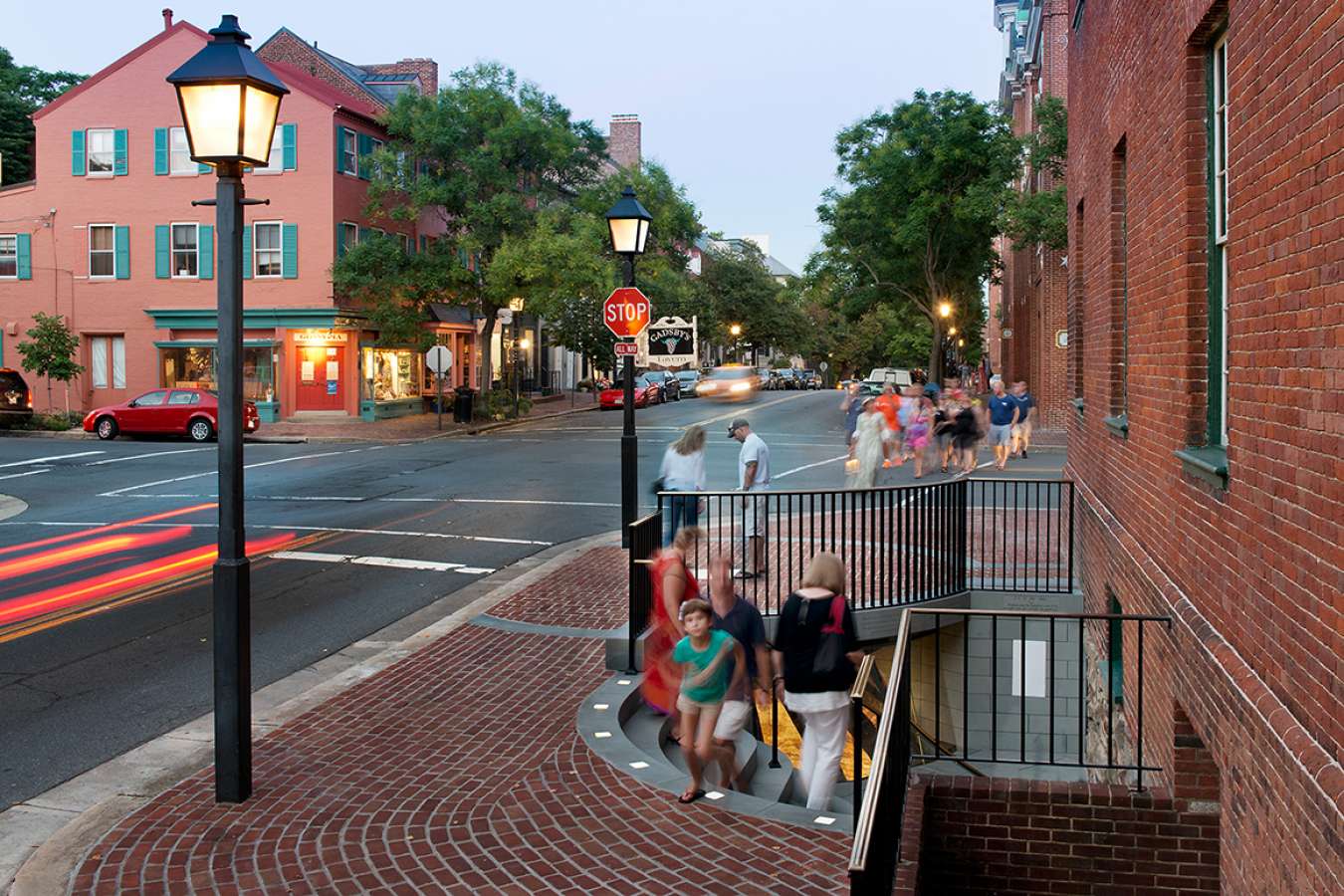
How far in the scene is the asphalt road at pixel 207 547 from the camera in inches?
359

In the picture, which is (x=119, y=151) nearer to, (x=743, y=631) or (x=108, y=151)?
(x=108, y=151)

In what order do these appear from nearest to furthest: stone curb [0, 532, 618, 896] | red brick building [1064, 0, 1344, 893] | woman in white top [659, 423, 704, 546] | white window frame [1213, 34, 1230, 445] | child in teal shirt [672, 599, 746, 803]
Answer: red brick building [1064, 0, 1344, 893], stone curb [0, 532, 618, 896], white window frame [1213, 34, 1230, 445], child in teal shirt [672, 599, 746, 803], woman in white top [659, 423, 704, 546]

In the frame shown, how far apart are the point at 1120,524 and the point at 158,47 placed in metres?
39.9

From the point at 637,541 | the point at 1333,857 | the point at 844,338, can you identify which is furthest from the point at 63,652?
the point at 844,338

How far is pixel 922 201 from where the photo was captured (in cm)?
4406

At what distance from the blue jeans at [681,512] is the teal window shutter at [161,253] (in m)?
35.1


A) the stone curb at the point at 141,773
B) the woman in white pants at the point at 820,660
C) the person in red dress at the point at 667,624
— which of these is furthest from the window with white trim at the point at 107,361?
the woman in white pants at the point at 820,660

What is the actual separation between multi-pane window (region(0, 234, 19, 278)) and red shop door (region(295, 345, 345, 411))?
11.2 m

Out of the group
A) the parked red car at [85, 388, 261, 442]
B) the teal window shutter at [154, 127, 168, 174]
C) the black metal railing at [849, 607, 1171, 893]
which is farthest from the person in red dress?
the teal window shutter at [154, 127, 168, 174]

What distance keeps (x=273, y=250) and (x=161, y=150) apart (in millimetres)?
5088

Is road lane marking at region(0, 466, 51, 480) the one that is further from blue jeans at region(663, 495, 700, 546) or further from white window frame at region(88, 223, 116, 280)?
blue jeans at region(663, 495, 700, 546)

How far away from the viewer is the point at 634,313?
15.1m

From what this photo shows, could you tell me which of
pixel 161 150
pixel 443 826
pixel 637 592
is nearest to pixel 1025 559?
pixel 637 592

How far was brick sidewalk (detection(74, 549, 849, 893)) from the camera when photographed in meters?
5.59
